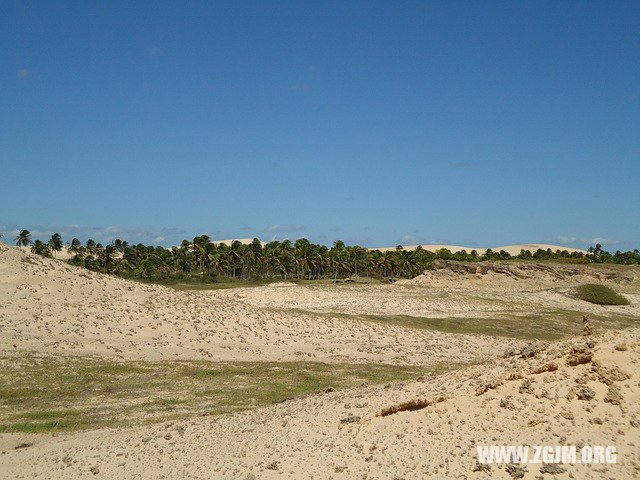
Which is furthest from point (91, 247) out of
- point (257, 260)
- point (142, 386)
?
point (142, 386)

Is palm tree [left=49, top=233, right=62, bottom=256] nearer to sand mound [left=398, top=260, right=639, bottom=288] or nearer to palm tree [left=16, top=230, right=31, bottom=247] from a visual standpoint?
palm tree [left=16, top=230, right=31, bottom=247]

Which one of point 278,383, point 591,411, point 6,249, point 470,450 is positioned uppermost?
point 6,249

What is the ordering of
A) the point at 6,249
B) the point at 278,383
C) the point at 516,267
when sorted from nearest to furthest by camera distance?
the point at 278,383 → the point at 6,249 → the point at 516,267

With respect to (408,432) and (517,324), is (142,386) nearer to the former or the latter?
(408,432)

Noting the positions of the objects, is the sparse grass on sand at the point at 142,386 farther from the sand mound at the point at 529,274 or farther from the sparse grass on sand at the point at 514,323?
the sand mound at the point at 529,274

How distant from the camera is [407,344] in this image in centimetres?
3406

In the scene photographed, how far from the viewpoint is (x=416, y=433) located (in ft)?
34.9

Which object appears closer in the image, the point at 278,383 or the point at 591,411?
the point at 591,411

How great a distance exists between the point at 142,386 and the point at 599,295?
58.1 m

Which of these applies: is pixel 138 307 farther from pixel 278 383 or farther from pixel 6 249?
pixel 278 383

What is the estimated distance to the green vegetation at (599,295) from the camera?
6212 cm

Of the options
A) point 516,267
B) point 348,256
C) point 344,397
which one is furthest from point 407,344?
point 348,256

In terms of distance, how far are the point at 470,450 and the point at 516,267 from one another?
233 ft

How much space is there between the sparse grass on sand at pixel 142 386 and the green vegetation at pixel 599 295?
43955 mm
